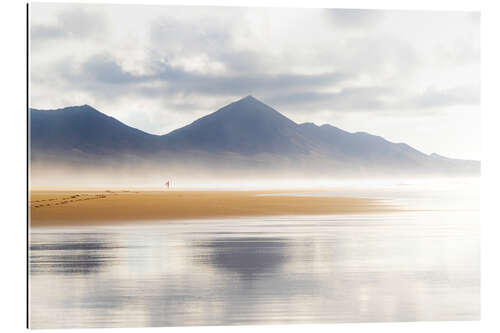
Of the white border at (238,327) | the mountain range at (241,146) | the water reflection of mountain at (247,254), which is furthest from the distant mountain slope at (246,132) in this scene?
the white border at (238,327)

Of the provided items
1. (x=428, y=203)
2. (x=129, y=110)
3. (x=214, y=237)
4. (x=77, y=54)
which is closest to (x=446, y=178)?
(x=428, y=203)

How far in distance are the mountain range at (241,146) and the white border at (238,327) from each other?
645 mm

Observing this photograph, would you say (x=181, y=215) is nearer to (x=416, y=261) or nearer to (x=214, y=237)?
(x=214, y=237)

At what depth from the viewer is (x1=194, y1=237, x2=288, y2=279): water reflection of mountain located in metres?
10.3

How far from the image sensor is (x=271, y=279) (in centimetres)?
985

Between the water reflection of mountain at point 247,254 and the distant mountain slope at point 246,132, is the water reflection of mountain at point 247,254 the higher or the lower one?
the lower one

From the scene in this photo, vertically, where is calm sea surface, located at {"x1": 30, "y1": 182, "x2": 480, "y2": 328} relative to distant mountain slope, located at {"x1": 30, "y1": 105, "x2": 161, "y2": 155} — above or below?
below

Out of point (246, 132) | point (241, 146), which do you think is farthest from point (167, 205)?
point (246, 132)

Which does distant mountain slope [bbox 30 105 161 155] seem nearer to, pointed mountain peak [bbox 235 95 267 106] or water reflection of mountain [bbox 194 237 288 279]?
pointed mountain peak [bbox 235 95 267 106]

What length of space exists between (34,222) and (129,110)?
6.69 ft

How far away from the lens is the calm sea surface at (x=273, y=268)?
8883 mm

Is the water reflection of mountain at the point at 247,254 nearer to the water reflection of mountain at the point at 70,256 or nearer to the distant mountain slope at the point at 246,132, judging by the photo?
the water reflection of mountain at the point at 70,256

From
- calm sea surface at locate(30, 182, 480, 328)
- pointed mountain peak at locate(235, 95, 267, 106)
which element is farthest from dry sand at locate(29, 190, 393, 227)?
pointed mountain peak at locate(235, 95, 267, 106)

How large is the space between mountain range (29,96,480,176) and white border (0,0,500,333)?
25.4 inches
